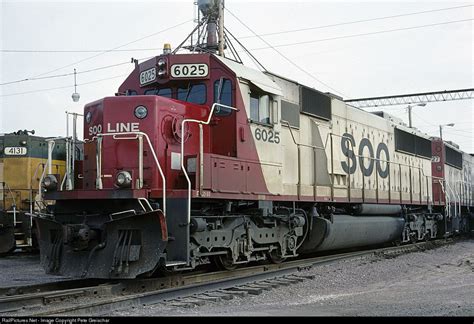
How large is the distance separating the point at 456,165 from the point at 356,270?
557 inches

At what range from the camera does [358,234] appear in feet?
43.0

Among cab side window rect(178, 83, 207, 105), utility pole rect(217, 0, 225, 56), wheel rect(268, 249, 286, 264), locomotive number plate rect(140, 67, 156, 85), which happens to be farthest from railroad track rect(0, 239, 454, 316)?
utility pole rect(217, 0, 225, 56)

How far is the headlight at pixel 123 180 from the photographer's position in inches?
298

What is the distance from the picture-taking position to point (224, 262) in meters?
9.20

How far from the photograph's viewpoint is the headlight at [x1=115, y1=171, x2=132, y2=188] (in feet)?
24.8

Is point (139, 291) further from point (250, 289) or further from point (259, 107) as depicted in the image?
point (259, 107)

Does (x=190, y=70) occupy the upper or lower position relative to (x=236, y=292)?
upper

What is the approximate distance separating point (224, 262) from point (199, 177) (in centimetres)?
201

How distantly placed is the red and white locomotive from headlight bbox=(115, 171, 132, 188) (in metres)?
0.03

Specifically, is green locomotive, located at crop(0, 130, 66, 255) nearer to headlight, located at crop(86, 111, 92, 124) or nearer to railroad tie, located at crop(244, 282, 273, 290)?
headlight, located at crop(86, 111, 92, 124)

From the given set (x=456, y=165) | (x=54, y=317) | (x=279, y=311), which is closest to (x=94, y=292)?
(x=54, y=317)

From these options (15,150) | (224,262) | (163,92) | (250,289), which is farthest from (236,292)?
(15,150)

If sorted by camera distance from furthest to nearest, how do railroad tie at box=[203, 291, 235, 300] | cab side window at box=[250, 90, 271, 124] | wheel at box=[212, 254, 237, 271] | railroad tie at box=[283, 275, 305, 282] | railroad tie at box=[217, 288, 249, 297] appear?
1. cab side window at box=[250, 90, 271, 124]
2. wheel at box=[212, 254, 237, 271]
3. railroad tie at box=[283, 275, 305, 282]
4. railroad tie at box=[217, 288, 249, 297]
5. railroad tie at box=[203, 291, 235, 300]

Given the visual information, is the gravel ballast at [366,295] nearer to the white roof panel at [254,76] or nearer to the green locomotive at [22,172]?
the white roof panel at [254,76]
